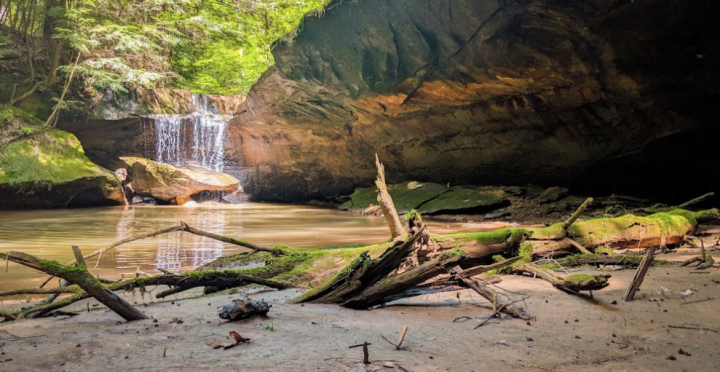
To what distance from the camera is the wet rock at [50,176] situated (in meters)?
15.7

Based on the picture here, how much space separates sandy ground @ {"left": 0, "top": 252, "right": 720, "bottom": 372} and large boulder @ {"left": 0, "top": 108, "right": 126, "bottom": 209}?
47.3ft

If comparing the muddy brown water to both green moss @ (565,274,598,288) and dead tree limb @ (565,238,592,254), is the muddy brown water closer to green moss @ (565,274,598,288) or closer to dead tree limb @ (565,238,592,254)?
dead tree limb @ (565,238,592,254)

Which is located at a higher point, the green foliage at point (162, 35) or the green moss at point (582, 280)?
the green foliage at point (162, 35)

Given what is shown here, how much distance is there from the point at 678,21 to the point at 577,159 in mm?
4962

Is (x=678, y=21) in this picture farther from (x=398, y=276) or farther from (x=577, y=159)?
(x=398, y=276)

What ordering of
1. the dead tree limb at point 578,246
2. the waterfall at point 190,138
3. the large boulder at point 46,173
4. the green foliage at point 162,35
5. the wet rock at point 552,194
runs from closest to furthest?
the dead tree limb at point 578,246 < the wet rock at point 552,194 < the large boulder at point 46,173 < the green foliage at point 162,35 < the waterfall at point 190,138

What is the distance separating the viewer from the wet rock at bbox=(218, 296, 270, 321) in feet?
10.3

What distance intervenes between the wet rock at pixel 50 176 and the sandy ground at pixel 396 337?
14.8 m

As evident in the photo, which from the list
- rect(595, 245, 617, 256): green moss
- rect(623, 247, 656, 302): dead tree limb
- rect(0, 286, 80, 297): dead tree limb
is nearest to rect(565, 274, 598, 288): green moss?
rect(623, 247, 656, 302): dead tree limb

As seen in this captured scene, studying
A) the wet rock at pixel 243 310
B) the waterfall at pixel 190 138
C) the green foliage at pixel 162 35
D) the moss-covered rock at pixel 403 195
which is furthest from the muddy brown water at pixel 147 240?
the waterfall at pixel 190 138

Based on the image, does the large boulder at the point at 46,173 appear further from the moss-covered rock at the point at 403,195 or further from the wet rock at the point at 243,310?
the wet rock at the point at 243,310

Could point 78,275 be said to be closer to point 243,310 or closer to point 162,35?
point 243,310

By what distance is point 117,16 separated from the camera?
18.5 m

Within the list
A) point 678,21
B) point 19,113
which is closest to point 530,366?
point 678,21
